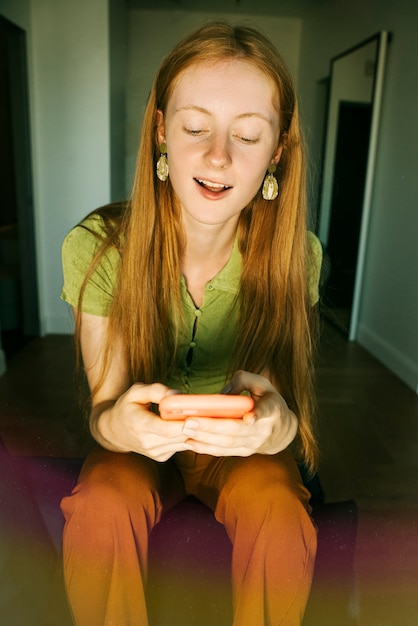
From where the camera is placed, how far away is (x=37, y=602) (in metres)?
0.52

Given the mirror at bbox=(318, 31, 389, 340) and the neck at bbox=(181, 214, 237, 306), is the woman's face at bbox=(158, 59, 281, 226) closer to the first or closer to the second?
the neck at bbox=(181, 214, 237, 306)

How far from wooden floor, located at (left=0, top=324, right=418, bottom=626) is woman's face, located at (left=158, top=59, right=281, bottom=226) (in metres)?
0.50

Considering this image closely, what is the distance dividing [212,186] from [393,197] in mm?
1243

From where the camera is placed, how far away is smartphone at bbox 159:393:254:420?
327 mm

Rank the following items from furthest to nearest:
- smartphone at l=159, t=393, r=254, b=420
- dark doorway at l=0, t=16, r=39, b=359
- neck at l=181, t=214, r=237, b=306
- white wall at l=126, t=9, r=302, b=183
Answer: white wall at l=126, t=9, r=302, b=183 → dark doorway at l=0, t=16, r=39, b=359 → neck at l=181, t=214, r=237, b=306 → smartphone at l=159, t=393, r=254, b=420

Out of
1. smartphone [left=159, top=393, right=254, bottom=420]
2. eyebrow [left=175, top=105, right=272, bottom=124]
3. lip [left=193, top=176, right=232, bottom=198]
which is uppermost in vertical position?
eyebrow [left=175, top=105, right=272, bottom=124]

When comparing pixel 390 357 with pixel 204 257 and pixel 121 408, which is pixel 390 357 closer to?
pixel 204 257

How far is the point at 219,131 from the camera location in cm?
42

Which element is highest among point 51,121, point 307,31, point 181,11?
point 181,11

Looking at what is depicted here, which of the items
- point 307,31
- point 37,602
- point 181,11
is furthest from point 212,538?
point 181,11

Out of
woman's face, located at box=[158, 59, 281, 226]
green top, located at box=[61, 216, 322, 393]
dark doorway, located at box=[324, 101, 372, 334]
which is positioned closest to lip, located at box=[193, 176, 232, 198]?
woman's face, located at box=[158, 59, 281, 226]

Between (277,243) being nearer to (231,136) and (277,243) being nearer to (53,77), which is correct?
(231,136)

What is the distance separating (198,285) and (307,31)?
156 centimetres

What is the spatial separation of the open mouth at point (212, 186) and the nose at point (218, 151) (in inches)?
0.9
